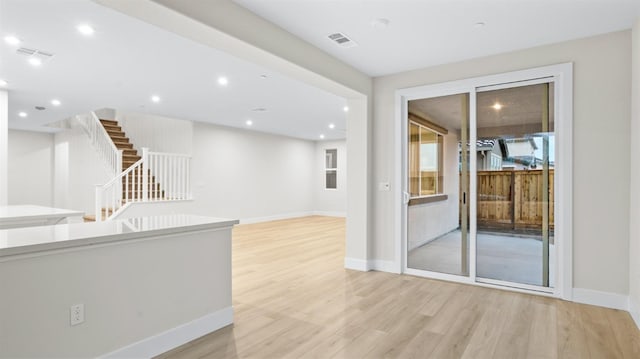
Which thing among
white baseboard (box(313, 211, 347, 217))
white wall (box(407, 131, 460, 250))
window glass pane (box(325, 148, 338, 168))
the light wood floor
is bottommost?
the light wood floor

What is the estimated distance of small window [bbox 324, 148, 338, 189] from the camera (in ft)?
38.1

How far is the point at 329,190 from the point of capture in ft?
38.4

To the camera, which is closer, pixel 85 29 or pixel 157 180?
pixel 85 29

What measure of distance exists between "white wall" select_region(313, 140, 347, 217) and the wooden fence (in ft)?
23.9

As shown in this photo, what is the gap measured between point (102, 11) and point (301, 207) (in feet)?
29.5

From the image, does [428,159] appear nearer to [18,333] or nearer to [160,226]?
[160,226]

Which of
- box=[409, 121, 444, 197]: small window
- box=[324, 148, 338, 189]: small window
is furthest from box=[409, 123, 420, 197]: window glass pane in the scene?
box=[324, 148, 338, 189]: small window

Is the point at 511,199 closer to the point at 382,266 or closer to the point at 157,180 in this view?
the point at 382,266

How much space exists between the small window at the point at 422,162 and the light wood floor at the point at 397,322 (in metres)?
1.16

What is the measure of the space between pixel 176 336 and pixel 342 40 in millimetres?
2960

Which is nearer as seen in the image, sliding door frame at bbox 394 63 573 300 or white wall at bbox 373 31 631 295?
white wall at bbox 373 31 631 295

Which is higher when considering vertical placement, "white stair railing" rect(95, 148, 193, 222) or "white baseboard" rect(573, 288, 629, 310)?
"white stair railing" rect(95, 148, 193, 222)

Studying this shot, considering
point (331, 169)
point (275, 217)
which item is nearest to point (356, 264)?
point (275, 217)

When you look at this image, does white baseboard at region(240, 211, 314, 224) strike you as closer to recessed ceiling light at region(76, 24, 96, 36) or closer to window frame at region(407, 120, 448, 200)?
window frame at region(407, 120, 448, 200)
